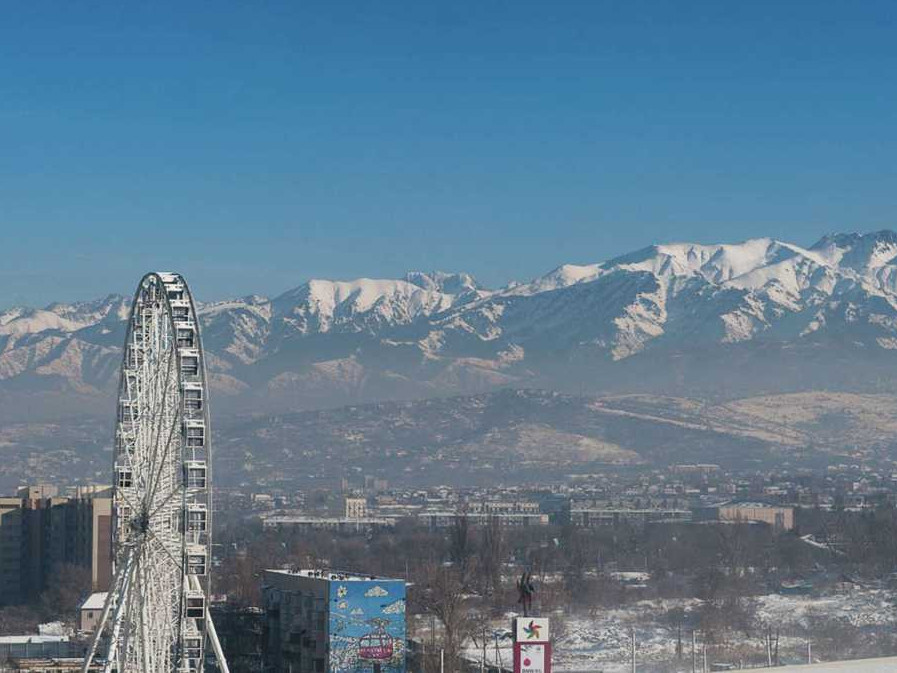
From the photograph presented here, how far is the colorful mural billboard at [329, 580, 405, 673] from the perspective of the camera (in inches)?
3425

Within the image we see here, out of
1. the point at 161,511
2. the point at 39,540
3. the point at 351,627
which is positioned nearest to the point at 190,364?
the point at 161,511

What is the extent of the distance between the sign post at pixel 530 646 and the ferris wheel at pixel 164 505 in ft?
40.6

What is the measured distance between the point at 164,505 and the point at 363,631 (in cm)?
2732

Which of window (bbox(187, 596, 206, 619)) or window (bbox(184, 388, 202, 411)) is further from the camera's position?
window (bbox(187, 596, 206, 619))

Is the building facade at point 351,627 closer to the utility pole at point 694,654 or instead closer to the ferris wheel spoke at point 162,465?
the utility pole at point 694,654

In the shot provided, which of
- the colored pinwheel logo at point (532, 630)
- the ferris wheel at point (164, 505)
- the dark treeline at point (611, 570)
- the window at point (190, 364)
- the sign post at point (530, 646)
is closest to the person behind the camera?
the sign post at point (530, 646)

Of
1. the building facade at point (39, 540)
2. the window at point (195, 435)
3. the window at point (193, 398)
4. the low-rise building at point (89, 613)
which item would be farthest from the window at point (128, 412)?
the building facade at point (39, 540)

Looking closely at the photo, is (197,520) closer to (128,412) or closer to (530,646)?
(128,412)

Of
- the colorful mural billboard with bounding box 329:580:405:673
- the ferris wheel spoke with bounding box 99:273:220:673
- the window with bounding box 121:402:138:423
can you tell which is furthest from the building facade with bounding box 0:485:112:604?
the ferris wheel spoke with bounding box 99:273:220:673

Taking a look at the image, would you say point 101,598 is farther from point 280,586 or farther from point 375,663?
point 375,663

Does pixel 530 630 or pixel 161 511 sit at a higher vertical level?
pixel 161 511

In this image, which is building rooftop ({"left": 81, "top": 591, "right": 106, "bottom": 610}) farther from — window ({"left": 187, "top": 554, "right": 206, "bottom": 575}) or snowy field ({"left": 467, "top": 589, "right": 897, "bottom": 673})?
window ({"left": 187, "top": 554, "right": 206, "bottom": 575})

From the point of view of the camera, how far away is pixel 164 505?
61.3m

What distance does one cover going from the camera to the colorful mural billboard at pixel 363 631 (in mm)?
87000
